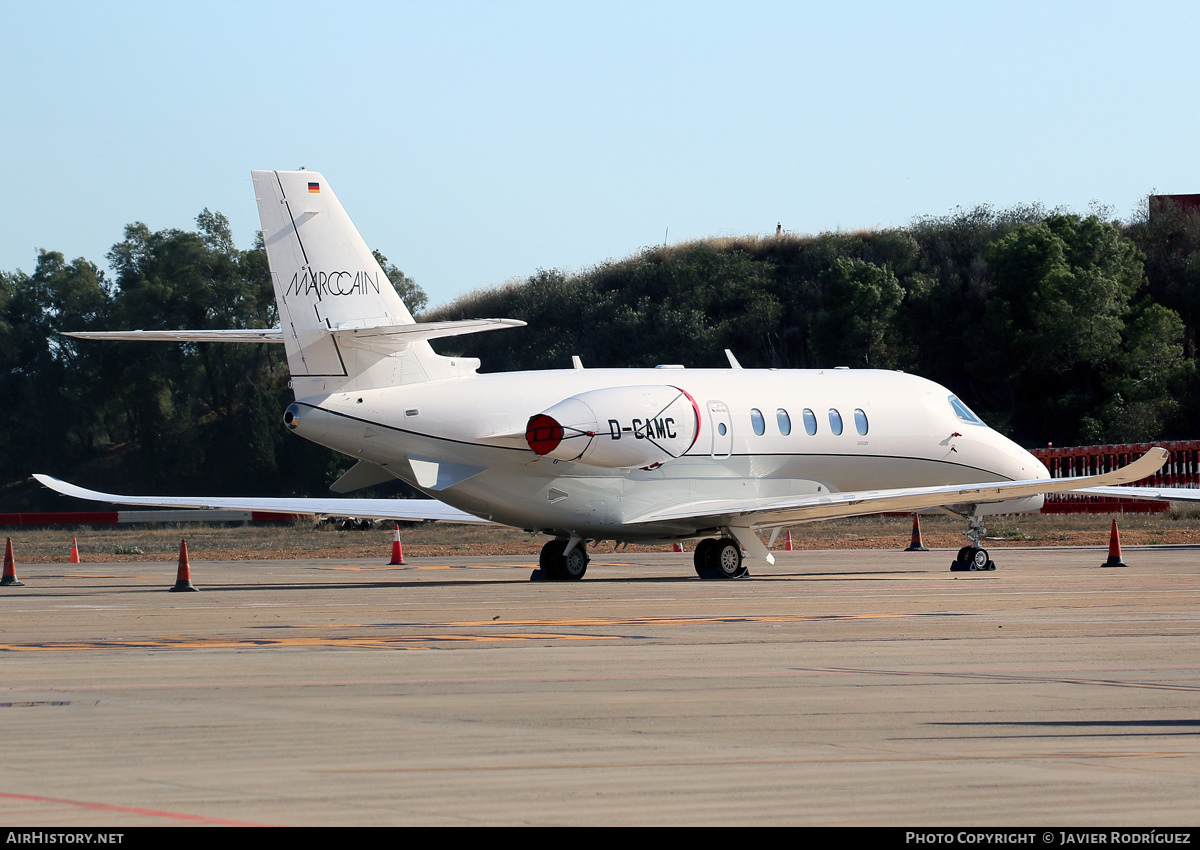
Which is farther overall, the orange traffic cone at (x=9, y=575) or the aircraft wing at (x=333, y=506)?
the orange traffic cone at (x=9, y=575)

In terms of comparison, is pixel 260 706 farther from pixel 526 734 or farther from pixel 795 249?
pixel 795 249

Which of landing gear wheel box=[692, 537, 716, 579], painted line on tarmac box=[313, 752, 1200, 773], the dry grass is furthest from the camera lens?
the dry grass

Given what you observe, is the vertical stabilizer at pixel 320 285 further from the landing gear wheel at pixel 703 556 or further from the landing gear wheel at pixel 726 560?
the landing gear wheel at pixel 726 560

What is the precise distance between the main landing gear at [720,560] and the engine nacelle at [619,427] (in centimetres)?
166

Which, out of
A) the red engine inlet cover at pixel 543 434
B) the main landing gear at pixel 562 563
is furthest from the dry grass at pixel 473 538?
the red engine inlet cover at pixel 543 434

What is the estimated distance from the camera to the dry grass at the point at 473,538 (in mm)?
37156

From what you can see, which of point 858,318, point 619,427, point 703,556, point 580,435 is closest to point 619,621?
point 580,435

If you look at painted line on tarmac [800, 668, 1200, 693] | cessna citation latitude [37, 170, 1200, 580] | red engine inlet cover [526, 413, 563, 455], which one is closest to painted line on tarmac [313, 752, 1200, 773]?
painted line on tarmac [800, 668, 1200, 693]

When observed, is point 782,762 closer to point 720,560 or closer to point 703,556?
point 720,560

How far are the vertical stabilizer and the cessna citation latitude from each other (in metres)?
0.02

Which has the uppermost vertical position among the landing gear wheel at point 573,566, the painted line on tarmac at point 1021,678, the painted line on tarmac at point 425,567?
the painted line on tarmac at point 1021,678

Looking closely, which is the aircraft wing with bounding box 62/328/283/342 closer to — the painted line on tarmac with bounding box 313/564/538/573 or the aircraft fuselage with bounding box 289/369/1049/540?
the aircraft fuselage with bounding box 289/369/1049/540

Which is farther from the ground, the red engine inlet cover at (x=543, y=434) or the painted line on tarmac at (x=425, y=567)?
the red engine inlet cover at (x=543, y=434)

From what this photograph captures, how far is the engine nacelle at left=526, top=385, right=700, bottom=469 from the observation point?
23.1m
